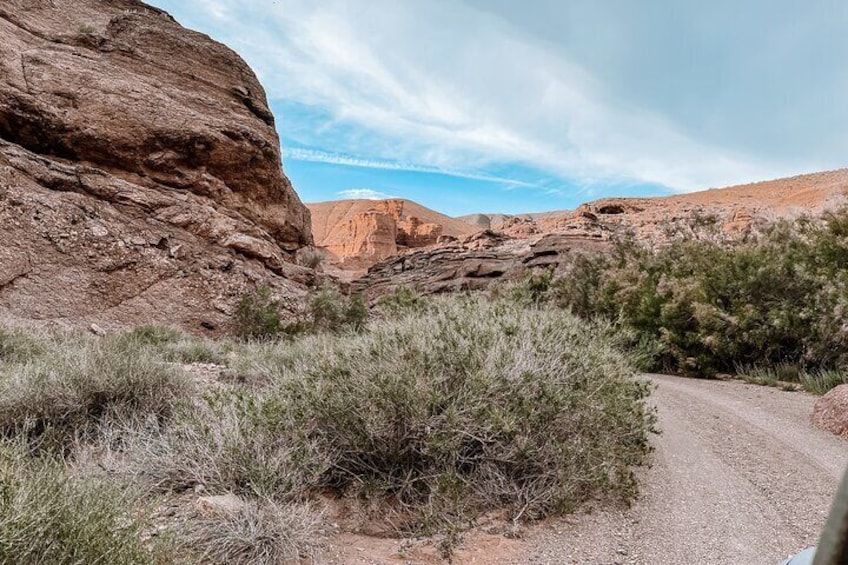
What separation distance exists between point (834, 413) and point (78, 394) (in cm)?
744

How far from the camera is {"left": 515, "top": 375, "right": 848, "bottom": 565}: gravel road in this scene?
335cm

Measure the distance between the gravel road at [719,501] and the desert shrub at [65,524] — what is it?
2.15 metres

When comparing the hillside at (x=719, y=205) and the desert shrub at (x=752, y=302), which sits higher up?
the hillside at (x=719, y=205)

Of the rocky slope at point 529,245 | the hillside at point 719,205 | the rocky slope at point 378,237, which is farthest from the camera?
the rocky slope at point 378,237

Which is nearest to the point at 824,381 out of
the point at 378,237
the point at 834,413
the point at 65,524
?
the point at 834,413

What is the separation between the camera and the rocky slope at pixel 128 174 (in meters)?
13.3

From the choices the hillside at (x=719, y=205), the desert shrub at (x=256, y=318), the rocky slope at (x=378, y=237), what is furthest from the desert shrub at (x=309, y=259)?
the rocky slope at (x=378, y=237)

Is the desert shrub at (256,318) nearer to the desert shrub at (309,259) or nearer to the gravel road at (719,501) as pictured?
the desert shrub at (309,259)

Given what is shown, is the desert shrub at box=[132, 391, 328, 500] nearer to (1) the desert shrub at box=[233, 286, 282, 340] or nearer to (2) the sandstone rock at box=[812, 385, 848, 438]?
(2) the sandstone rock at box=[812, 385, 848, 438]

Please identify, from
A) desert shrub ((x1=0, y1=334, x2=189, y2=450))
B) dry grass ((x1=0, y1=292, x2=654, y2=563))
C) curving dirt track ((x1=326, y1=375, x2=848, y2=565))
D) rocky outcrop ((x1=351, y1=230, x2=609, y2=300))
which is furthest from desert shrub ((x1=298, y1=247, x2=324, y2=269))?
curving dirt track ((x1=326, y1=375, x2=848, y2=565))

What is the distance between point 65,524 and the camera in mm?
2248

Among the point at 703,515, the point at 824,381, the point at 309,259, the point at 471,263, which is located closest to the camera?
the point at 703,515

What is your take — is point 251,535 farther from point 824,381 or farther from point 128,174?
point 128,174

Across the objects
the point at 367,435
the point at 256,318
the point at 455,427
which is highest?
the point at 455,427
